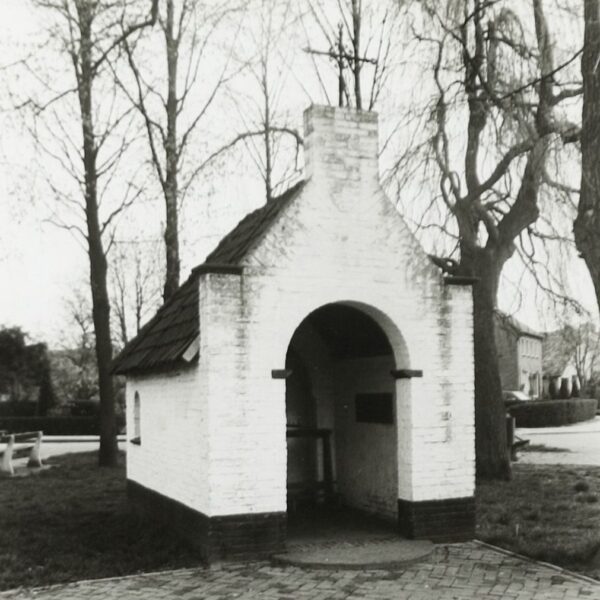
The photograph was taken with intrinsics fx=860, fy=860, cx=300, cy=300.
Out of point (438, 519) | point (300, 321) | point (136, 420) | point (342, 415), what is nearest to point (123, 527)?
point (136, 420)

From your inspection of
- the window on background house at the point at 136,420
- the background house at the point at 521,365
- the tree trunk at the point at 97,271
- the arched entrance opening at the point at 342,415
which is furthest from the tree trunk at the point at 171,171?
the background house at the point at 521,365

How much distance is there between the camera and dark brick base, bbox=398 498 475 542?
9.77m

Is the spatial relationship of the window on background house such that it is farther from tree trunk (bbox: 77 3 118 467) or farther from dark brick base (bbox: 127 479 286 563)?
tree trunk (bbox: 77 3 118 467)

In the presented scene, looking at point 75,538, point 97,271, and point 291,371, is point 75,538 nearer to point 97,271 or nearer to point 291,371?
point 291,371

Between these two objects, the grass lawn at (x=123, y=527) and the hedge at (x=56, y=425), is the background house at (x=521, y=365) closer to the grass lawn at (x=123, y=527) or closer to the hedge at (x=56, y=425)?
the hedge at (x=56, y=425)

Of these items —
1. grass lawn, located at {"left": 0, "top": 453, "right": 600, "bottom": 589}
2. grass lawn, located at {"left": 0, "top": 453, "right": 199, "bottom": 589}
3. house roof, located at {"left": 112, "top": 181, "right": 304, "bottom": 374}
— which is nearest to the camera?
grass lawn, located at {"left": 0, "top": 453, "right": 199, "bottom": 589}

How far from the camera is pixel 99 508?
530 inches

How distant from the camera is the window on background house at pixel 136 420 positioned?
1260cm

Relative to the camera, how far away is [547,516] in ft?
40.6

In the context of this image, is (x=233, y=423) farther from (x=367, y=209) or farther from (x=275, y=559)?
(x=367, y=209)

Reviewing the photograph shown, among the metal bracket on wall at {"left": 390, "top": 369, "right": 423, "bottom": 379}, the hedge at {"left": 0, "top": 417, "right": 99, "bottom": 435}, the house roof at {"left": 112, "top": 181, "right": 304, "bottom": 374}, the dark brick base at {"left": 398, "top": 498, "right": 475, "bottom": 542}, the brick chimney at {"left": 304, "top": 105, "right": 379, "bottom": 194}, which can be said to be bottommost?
the hedge at {"left": 0, "top": 417, "right": 99, "bottom": 435}

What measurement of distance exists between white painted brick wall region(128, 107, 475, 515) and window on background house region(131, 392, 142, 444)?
6.79ft

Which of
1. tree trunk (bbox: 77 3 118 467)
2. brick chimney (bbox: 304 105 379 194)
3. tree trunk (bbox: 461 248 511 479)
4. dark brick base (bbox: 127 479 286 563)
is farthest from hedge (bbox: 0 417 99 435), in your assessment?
brick chimney (bbox: 304 105 379 194)

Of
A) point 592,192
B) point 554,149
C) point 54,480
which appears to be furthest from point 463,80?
point 54,480
